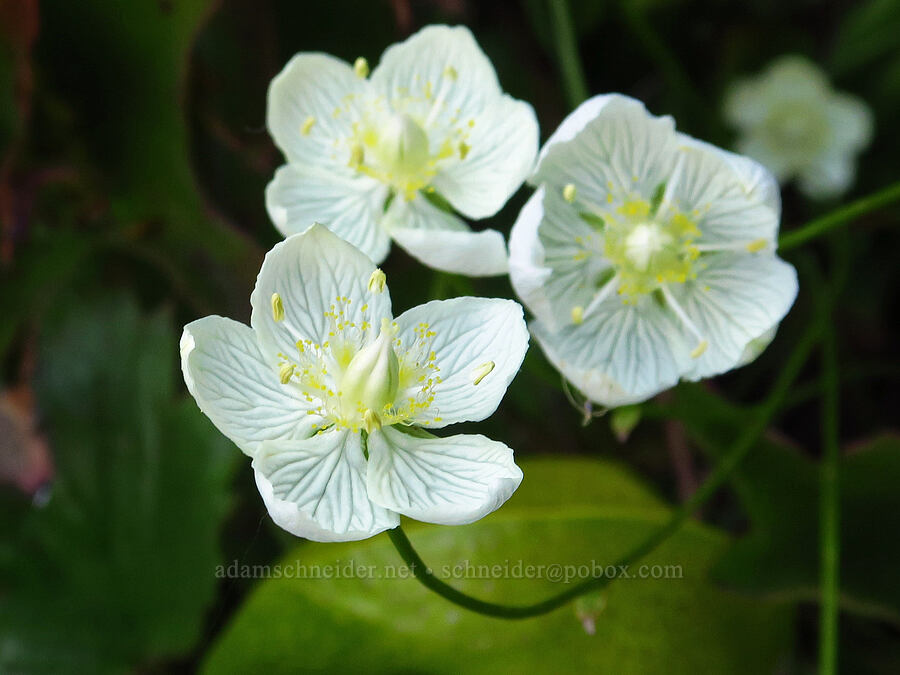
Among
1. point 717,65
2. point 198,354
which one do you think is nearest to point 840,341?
point 717,65

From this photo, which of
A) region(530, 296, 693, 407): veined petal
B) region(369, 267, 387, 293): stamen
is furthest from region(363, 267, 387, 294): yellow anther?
region(530, 296, 693, 407): veined petal

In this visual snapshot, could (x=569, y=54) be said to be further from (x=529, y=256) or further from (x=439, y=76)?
(x=529, y=256)

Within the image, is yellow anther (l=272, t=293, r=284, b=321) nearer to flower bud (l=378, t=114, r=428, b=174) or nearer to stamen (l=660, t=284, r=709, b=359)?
flower bud (l=378, t=114, r=428, b=174)

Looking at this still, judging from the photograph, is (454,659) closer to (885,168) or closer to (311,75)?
(311,75)

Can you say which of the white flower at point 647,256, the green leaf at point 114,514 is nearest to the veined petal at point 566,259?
the white flower at point 647,256

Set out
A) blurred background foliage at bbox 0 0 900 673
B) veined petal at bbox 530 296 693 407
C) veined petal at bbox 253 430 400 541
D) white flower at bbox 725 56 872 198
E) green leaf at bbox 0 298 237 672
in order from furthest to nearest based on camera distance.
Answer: white flower at bbox 725 56 872 198, green leaf at bbox 0 298 237 672, blurred background foliage at bbox 0 0 900 673, veined petal at bbox 530 296 693 407, veined petal at bbox 253 430 400 541

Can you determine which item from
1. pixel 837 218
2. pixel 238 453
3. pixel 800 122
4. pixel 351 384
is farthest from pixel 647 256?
pixel 800 122
